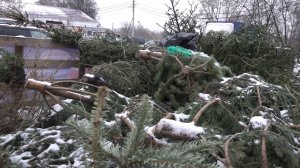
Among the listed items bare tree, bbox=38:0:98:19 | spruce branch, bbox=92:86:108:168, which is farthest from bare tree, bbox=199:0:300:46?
bare tree, bbox=38:0:98:19

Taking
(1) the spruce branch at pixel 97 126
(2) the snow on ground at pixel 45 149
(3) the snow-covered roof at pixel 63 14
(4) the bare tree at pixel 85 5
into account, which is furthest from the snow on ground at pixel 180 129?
(4) the bare tree at pixel 85 5

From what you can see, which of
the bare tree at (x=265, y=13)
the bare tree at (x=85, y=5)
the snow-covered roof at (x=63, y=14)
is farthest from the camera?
the bare tree at (x=85, y=5)

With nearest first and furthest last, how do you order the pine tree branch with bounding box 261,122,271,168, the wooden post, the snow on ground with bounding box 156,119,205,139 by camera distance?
the snow on ground with bounding box 156,119,205,139, the pine tree branch with bounding box 261,122,271,168, the wooden post

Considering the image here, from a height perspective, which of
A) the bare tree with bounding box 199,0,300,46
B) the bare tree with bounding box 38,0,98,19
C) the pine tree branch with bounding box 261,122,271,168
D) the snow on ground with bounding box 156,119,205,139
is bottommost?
the pine tree branch with bounding box 261,122,271,168

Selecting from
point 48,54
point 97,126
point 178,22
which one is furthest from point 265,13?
point 97,126

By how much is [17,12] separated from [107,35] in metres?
1.61

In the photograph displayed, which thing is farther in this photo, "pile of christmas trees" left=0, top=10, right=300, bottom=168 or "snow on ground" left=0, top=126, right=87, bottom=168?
"snow on ground" left=0, top=126, right=87, bottom=168

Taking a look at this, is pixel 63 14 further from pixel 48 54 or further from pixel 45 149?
pixel 45 149

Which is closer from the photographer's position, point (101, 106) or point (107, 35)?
point (101, 106)

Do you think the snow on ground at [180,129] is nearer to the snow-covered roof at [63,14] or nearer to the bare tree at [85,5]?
the snow-covered roof at [63,14]

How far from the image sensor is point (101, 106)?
917mm

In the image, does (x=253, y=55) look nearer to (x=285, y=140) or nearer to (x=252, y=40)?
(x=252, y=40)

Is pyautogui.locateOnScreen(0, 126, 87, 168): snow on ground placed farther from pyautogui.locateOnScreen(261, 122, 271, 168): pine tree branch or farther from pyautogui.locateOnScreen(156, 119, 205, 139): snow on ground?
pyautogui.locateOnScreen(261, 122, 271, 168): pine tree branch

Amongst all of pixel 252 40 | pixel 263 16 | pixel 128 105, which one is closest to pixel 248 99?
pixel 128 105
